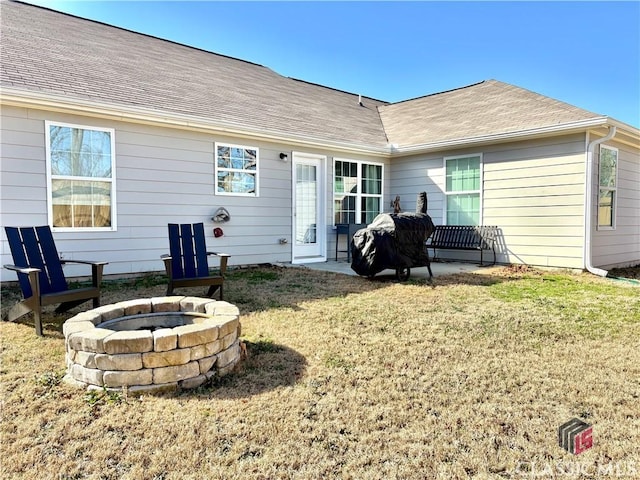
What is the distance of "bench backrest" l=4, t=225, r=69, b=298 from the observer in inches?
158

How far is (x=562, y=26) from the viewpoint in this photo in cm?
1107

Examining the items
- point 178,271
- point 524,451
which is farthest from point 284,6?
point 524,451

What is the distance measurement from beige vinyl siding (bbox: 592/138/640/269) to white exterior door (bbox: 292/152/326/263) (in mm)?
5406

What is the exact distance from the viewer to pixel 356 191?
9.79 meters

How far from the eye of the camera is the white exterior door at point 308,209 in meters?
8.86

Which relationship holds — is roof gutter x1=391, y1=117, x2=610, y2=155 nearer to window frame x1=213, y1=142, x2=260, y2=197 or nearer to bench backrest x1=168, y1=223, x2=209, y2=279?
window frame x1=213, y1=142, x2=260, y2=197

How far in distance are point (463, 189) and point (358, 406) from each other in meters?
7.61

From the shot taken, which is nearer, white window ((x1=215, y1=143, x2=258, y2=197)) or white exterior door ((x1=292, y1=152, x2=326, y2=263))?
white window ((x1=215, y1=143, x2=258, y2=197))

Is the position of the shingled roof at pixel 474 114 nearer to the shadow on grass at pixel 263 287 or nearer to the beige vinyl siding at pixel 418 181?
the beige vinyl siding at pixel 418 181

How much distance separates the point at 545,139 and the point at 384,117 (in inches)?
218

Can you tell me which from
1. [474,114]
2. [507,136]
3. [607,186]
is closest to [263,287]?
[507,136]

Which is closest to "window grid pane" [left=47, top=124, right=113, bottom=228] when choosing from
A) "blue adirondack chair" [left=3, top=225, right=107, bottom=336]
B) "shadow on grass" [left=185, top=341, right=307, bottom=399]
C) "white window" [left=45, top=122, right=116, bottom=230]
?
"white window" [left=45, top=122, right=116, bottom=230]

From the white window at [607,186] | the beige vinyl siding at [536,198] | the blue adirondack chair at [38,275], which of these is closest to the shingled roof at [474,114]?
the beige vinyl siding at [536,198]

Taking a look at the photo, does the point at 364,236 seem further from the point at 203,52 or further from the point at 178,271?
the point at 203,52
